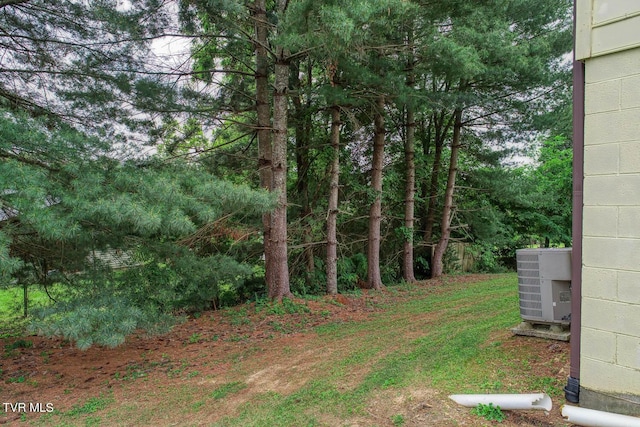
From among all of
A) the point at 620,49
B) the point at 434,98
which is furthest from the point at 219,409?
the point at 434,98

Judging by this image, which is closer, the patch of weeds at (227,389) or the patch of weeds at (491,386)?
the patch of weeds at (491,386)

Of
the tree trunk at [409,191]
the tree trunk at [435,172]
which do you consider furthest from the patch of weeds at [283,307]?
the tree trunk at [435,172]

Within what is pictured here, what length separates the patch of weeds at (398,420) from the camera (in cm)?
255

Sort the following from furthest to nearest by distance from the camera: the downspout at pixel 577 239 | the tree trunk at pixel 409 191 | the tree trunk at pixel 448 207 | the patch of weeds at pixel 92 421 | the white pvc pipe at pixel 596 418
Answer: the tree trunk at pixel 448 207
the tree trunk at pixel 409 191
the patch of weeds at pixel 92 421
the downspout at pixel 577 239
the white pvc pipe at pixel 596 418

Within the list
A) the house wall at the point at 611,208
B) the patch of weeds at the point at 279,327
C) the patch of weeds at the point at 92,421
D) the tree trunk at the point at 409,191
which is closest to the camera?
the house wall at the point at 611,208

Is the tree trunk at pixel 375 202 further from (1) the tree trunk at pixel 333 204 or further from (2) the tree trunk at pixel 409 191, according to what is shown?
(2) the tree trunk at pixel 409 191

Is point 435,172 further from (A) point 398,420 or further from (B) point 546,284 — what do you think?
(A) point 398,420

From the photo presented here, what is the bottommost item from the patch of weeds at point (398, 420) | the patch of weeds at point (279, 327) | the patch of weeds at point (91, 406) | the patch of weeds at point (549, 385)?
the patch of weeds at point (279, 327)

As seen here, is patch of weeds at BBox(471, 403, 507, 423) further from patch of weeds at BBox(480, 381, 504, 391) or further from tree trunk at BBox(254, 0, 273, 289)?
tree trunk at BBox(254, 0, 273, 289)

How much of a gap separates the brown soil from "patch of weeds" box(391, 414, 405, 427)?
0.03 metres

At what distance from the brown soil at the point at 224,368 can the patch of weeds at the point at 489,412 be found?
0.05m

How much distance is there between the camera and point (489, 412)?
2.52m

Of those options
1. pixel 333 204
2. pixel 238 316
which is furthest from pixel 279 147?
pixel 238 316

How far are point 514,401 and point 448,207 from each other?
35.6 ft
